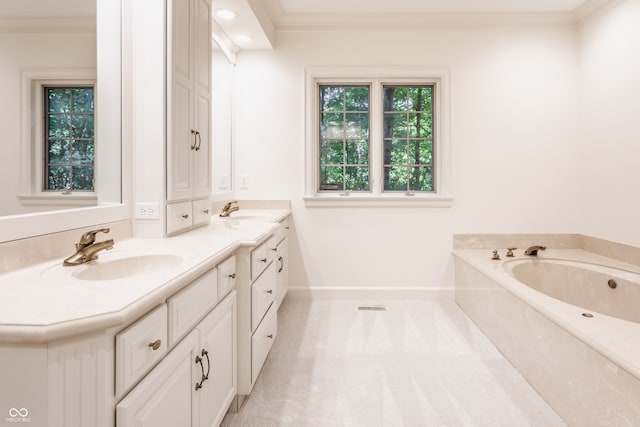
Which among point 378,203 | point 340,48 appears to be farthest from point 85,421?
point 340,48

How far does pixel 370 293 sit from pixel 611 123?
8.06ft

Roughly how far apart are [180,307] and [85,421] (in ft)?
1.34

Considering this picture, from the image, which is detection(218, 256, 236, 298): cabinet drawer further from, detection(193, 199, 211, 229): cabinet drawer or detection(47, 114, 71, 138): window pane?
detection(47, 114, 71, 138): window pane

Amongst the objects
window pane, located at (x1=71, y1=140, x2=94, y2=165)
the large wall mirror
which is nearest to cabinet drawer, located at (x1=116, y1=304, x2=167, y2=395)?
the large wall mirror

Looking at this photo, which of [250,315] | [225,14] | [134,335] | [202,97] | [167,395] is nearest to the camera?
[134,335]

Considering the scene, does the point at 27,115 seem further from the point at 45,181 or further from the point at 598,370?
the point at 598,370

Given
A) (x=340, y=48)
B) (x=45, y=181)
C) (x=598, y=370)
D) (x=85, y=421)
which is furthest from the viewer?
(x=340, y=48)

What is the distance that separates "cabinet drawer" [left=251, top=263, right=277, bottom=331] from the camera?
1901 mm

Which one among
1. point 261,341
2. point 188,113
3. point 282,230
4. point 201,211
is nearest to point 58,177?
point 188,113

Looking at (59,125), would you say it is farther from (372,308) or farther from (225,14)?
(372,308)

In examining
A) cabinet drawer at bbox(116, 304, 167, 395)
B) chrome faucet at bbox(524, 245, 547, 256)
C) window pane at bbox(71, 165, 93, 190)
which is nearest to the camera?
cabinet drawer at bbox(116, 304, 167, 395)

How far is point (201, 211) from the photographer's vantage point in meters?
2.25

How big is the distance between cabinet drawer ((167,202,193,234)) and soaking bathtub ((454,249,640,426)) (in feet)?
6.33

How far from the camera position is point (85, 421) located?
78cm
